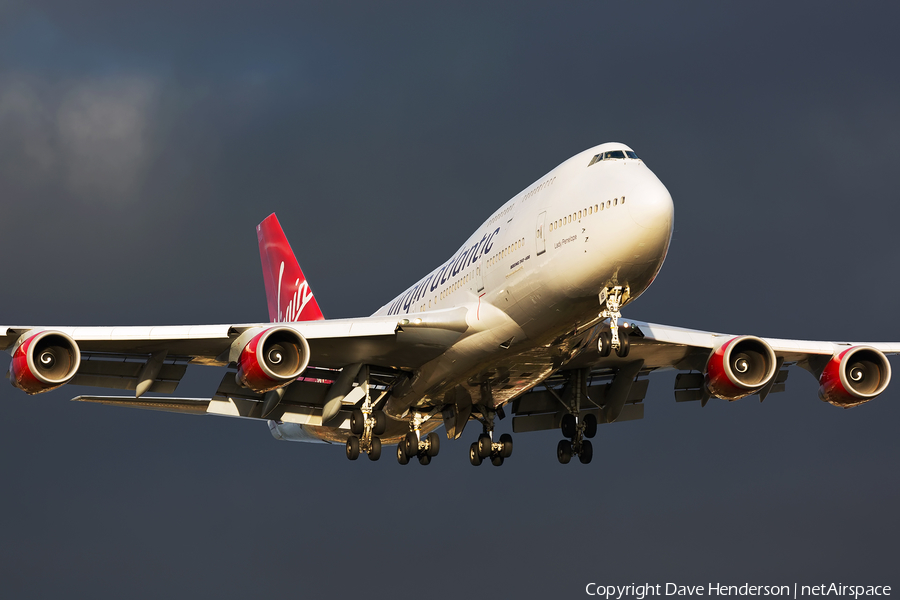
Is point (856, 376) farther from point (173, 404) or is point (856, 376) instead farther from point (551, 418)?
point (173, 404)

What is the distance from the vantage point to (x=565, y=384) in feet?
112

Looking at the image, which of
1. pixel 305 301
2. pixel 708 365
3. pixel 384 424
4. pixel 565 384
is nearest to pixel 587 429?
pixel 565 384

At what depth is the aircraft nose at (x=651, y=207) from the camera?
2291cm

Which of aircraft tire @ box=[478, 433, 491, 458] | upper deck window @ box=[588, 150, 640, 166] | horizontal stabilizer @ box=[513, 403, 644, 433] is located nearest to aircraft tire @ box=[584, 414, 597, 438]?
horizontal stabilizer @ box=[513, 403, 644, 433]

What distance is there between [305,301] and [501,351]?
17.8 m

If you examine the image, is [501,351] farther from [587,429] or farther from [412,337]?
[587,429]

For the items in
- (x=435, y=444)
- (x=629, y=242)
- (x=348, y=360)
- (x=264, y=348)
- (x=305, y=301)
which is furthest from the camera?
(x=305, y=301)

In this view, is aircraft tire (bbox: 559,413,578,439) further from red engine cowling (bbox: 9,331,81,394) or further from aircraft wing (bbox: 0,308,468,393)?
red engine cowling (bbox: 9,331,81,394)

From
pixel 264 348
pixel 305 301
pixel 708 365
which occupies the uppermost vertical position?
pixel 305 301

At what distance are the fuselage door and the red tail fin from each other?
18.4 meters

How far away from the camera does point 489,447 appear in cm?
3294

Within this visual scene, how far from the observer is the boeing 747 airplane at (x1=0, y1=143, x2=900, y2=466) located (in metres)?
24.0

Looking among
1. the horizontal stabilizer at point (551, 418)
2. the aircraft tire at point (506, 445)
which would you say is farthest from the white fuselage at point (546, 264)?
the horizontal stabilizer at point (551, 418)

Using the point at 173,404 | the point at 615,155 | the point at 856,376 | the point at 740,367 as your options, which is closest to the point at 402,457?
the point at 173,404
